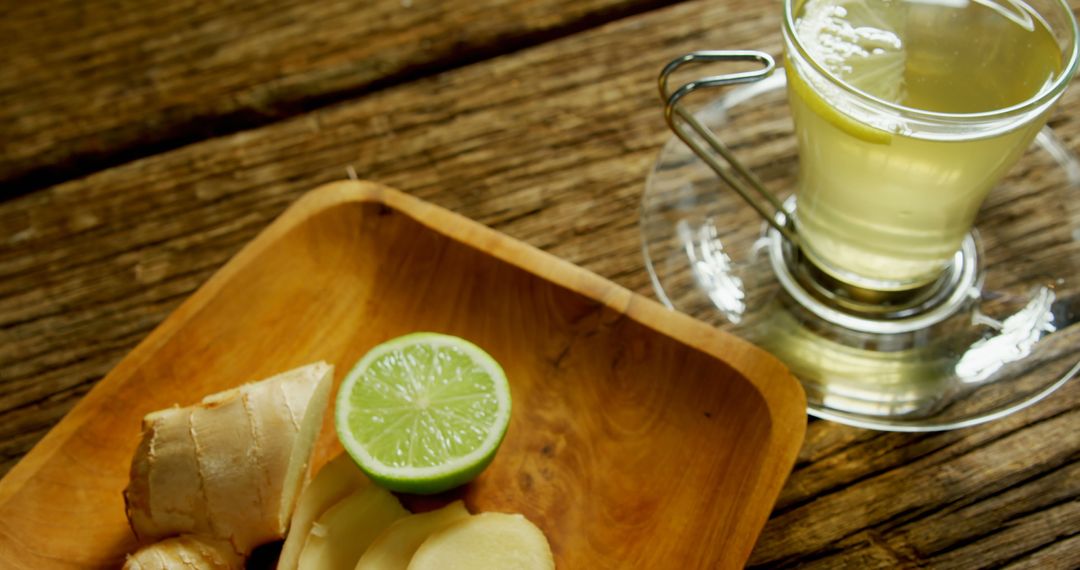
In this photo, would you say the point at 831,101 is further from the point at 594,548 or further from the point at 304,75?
the point at 304,75

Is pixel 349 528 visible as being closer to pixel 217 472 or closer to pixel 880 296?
pixel 217 472

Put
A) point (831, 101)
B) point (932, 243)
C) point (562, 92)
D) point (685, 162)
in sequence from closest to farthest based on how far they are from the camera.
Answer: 1. point (831, 101)
2. point (932, 243)
3. point (685, 162)
4. point (562, 92)

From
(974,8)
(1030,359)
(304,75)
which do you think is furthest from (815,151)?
(304,75)

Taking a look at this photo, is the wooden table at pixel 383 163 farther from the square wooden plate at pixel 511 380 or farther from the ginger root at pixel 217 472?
the ginger root at pixel 217 472

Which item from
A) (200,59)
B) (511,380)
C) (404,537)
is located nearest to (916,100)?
(511,380)

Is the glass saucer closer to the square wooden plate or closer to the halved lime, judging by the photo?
the square wooden plate

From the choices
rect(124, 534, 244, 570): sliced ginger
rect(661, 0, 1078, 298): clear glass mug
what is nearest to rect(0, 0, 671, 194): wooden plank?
rect(661, 0, 1078, 298): clear glass mug

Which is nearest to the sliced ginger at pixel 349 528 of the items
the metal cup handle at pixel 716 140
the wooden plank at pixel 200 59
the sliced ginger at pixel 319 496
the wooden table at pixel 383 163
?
the sliced ginger at pixel 319 496
